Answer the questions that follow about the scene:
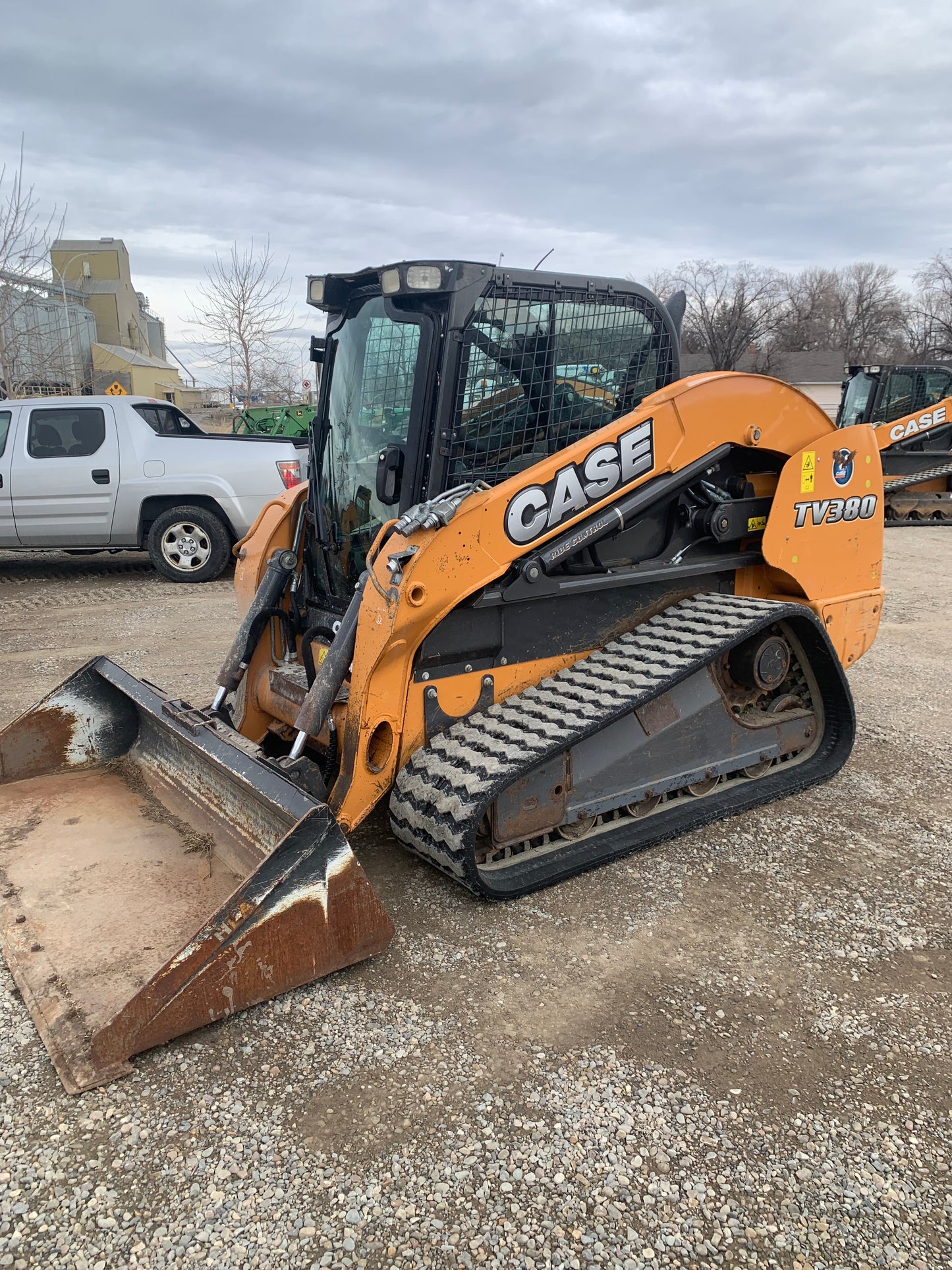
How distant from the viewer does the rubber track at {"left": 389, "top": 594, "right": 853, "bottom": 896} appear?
3285mm

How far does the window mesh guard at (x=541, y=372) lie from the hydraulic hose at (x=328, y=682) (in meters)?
0.71

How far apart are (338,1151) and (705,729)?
2.43 metres

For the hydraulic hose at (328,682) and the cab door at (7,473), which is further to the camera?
the cab door at (7,473)

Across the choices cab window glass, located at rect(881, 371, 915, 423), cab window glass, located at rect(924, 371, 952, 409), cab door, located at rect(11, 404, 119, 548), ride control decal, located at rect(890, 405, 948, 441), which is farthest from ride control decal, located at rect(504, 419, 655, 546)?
cab window glass, located at rect(924, 371, 952, 409)

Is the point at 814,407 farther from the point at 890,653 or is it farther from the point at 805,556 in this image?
the point at 890,653

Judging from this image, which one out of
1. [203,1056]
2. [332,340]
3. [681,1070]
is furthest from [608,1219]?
[332,340]

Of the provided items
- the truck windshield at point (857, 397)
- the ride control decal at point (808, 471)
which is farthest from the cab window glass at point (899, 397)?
the ride control decal at point (808, 471)

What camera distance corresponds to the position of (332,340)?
425cm

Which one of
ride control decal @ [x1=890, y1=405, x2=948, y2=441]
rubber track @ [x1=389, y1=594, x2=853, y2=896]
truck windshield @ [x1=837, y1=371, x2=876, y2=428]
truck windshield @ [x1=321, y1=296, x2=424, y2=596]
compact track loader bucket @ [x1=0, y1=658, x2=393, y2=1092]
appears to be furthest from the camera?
truck windshield @ [x1=837, y1=371, x2=876, y2=428]

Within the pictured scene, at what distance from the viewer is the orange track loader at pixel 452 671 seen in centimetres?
296

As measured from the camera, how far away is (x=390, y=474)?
3.70 meters

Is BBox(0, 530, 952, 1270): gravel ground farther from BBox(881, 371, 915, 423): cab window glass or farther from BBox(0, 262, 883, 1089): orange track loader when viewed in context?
BBox(881, 371, 915, 423): cab window glass

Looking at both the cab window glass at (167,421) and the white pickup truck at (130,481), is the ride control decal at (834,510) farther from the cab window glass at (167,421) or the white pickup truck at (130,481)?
the cab window glass at (167,421)

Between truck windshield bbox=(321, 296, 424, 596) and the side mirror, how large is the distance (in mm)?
103
